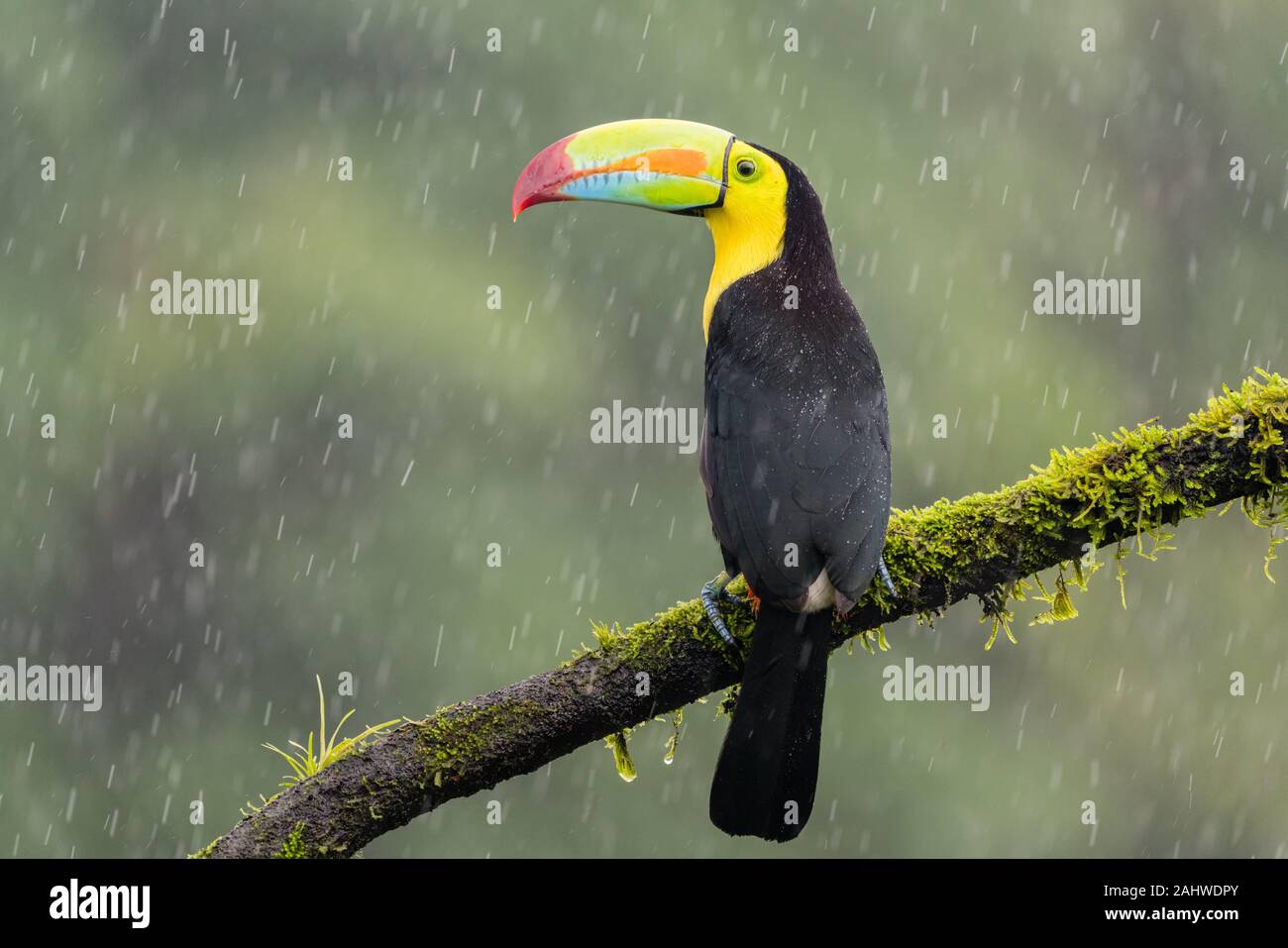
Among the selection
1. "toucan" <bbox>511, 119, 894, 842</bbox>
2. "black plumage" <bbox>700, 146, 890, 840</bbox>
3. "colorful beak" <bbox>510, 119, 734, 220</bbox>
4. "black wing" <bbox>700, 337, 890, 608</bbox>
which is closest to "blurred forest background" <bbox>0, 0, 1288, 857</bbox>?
"colorful beak" <bbox>510, 119, 734, 220</bbox>

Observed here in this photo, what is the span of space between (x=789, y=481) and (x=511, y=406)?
10.1 metres

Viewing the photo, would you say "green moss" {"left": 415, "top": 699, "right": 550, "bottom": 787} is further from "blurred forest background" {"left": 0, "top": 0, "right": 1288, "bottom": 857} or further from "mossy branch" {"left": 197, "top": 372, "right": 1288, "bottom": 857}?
"blurred forest background" {"left": 0, "top": 0, "right": 1288, "bottom": 857}

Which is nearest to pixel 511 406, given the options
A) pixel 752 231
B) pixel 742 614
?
pixel 752 231

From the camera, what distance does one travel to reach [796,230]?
163 inches

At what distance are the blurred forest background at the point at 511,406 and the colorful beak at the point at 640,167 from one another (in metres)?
7.66

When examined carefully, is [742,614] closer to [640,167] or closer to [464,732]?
[464,732]

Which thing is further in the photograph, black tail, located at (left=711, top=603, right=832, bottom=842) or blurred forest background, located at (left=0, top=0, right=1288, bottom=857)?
blurred forest background, located at (left=0, top=0, right=1288, bottom=857)

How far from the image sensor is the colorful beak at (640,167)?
13.9 feet

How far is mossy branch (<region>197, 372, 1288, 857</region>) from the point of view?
3.14m

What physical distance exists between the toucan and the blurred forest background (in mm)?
7870

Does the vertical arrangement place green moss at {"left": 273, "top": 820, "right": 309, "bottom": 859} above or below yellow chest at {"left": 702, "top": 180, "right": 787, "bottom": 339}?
below

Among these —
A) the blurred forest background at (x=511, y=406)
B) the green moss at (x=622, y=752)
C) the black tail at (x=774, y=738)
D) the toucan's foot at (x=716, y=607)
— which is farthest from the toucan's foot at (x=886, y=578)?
A: the blurred forest background at (x=511, y=406)

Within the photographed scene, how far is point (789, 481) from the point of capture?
11.4 feet

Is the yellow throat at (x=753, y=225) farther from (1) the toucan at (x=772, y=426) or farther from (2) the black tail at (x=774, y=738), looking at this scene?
(2) the black tail at (x=774, y=738)
